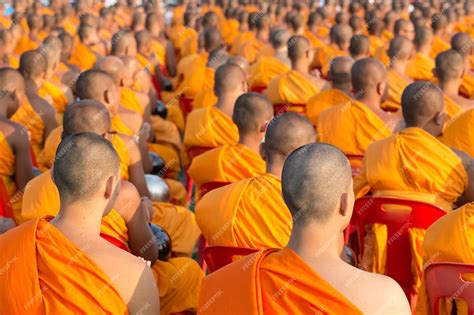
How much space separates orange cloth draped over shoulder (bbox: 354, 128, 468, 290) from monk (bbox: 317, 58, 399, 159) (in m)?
1.27

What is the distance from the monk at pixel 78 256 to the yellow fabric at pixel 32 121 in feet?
13.7

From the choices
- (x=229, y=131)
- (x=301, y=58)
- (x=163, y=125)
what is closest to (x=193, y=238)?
(x=229, y=131)

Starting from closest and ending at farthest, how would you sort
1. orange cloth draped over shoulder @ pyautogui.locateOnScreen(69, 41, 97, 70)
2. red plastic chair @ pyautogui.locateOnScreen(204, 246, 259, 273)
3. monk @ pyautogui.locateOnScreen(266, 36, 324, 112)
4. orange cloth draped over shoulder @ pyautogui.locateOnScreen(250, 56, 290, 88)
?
red plastic chair @ pyautogui.locateOnScreen(204, 246, 259, 273), monk @ pyautogui.locateOnScreen(266, 36, 324, 112), orange cloth draped over shoulder @ pyautogui.locateOnScreen(250, 56, 290, 88), orange cloth draped over shoulder @ pyautogui.locateOnScreen(69, 41, 97, 70)

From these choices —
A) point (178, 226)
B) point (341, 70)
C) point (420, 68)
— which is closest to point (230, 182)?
point (178, 226)

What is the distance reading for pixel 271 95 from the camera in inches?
371

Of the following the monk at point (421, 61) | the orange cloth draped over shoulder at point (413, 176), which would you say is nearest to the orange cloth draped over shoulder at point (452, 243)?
the orange cloth draped over shoulder at point (413, 176)

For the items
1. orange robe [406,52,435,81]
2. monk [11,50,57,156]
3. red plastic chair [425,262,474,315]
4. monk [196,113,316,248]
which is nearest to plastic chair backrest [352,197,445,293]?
monk [196,113,316,248]

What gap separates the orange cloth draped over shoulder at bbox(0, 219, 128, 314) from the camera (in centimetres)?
355

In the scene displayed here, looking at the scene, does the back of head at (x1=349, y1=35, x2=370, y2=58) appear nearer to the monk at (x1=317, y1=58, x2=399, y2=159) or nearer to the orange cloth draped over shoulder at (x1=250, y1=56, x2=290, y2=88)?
the orange cloth draped over shoulder at (x1=250, y1=56, x2=290, y2=88)

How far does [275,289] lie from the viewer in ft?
10.8

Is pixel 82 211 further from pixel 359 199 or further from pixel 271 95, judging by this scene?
pixel 271 95

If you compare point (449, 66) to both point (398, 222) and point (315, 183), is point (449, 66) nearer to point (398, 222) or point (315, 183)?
point (398, 222)

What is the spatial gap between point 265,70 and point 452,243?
22.9 ft

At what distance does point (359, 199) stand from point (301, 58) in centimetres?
463
